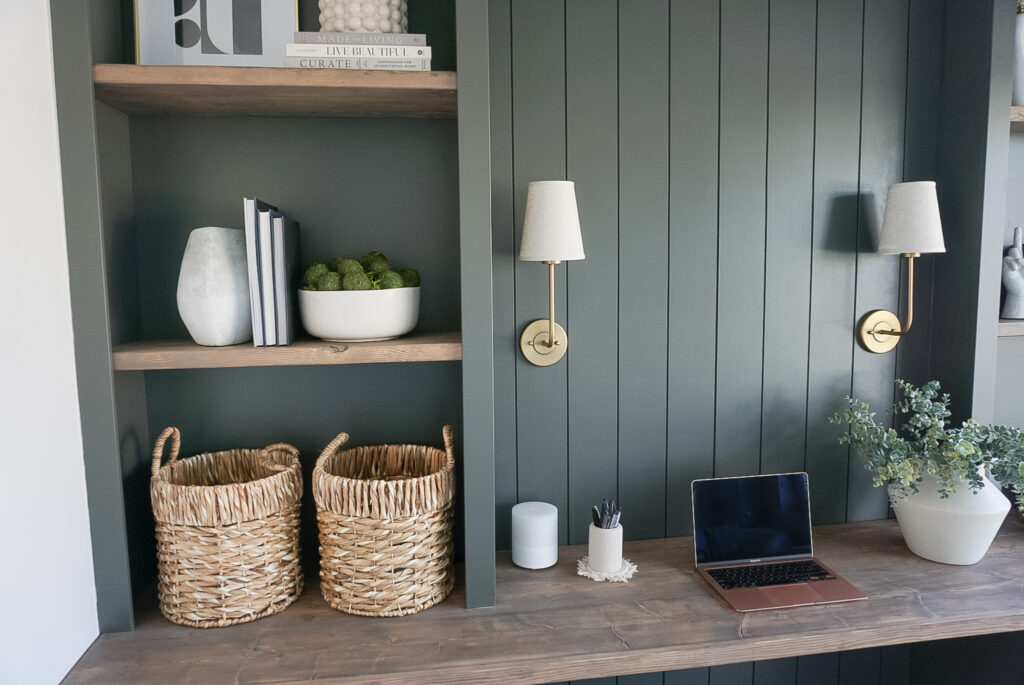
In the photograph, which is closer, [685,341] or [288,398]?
[288,398]

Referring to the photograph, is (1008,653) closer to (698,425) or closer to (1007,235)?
(698,425)

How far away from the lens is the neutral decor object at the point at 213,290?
126cm

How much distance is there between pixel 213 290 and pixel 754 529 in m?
1.31

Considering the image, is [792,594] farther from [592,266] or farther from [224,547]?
[224,547]

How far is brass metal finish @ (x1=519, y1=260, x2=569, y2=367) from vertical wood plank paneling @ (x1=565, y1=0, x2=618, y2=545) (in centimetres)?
4

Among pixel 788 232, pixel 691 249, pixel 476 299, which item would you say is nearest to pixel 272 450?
pixel 476 299

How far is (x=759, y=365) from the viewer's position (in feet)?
5.60

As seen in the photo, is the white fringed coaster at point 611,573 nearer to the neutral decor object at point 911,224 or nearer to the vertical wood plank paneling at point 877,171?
the vertical wood plank paneling at point 877,171

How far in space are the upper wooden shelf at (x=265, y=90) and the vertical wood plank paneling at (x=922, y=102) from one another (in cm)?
121

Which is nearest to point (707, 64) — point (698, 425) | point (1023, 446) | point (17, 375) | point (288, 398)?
point (698, 425)

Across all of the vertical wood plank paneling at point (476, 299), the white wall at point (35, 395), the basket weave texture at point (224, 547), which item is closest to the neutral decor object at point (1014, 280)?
the vertical wood plank paneling at point (476, 299)

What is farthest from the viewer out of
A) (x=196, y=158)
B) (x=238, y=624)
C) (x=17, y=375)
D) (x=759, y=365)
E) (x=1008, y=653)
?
(x=759, y=365)

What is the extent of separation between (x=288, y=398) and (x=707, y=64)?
51.0 inches

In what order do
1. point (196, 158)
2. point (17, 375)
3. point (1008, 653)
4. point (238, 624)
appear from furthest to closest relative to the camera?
1. point (1008, 653)
2. point (196, 158)
3. point (238, 624)
4. point (17, 375)
